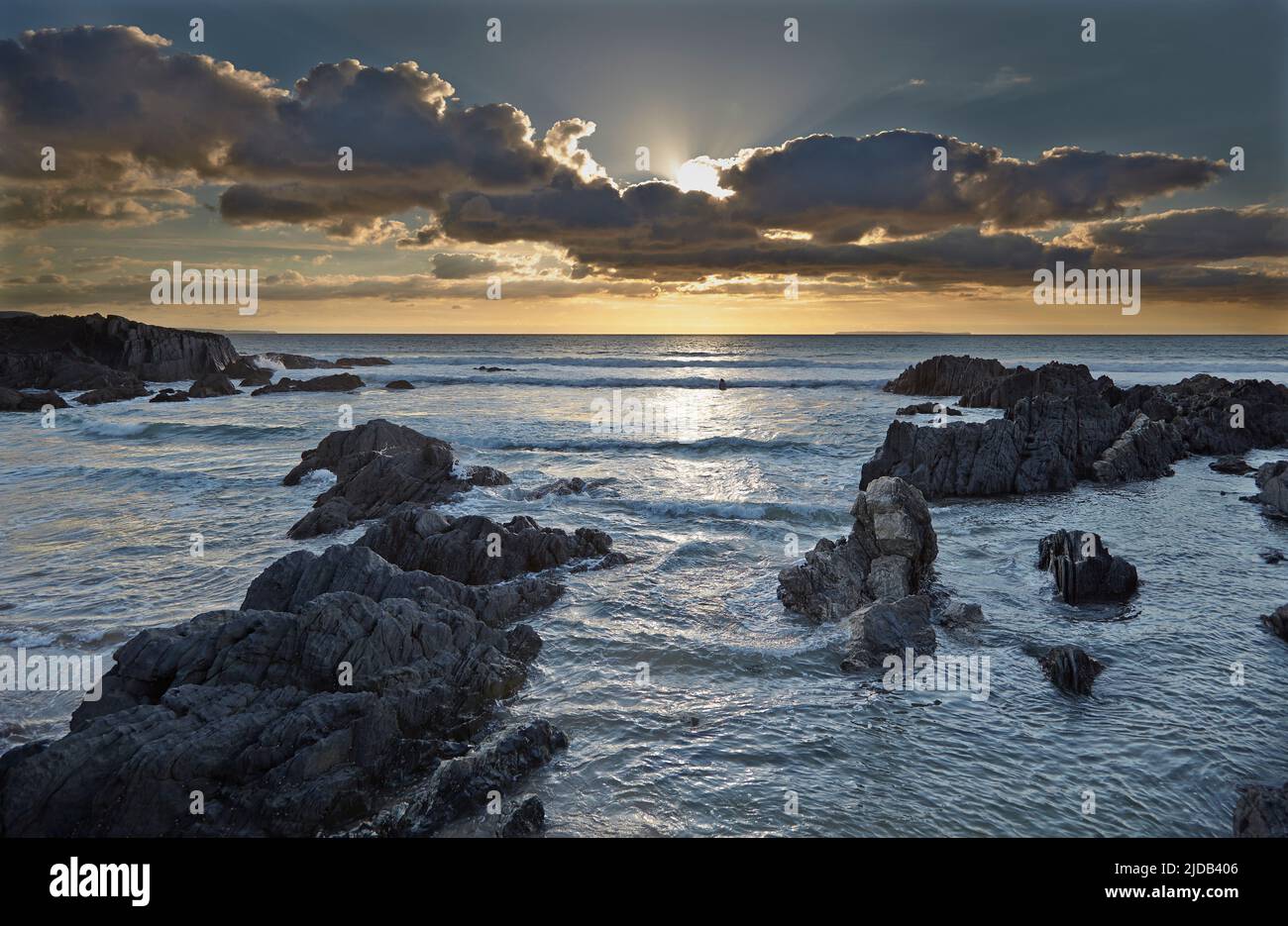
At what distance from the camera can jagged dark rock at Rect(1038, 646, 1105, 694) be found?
1264 centimetres

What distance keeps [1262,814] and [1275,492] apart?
840 inches

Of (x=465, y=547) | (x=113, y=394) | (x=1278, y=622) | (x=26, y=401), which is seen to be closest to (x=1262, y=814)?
(x=1278, y=622)

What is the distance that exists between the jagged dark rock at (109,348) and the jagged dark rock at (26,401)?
59.2ft

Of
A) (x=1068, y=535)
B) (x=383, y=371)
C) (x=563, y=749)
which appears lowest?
(x=563, y=749)

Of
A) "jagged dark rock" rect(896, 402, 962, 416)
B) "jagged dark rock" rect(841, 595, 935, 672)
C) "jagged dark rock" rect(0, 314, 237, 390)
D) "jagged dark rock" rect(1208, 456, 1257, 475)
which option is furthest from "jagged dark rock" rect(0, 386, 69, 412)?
"jagged dark rock" rect(1208, 456, 1257, 475)

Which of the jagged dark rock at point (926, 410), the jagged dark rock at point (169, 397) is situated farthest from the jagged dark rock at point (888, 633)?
the jagged dark rock at point (169, 397)

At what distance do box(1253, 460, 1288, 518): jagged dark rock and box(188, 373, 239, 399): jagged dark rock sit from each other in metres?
74.6

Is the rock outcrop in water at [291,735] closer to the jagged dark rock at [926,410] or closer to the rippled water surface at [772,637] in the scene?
the rippled water surface at [772,637]

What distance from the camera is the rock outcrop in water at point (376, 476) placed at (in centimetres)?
2294

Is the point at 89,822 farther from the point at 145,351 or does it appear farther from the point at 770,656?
the point at 145,351

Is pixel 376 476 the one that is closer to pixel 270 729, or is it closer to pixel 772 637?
pixel 772 637
